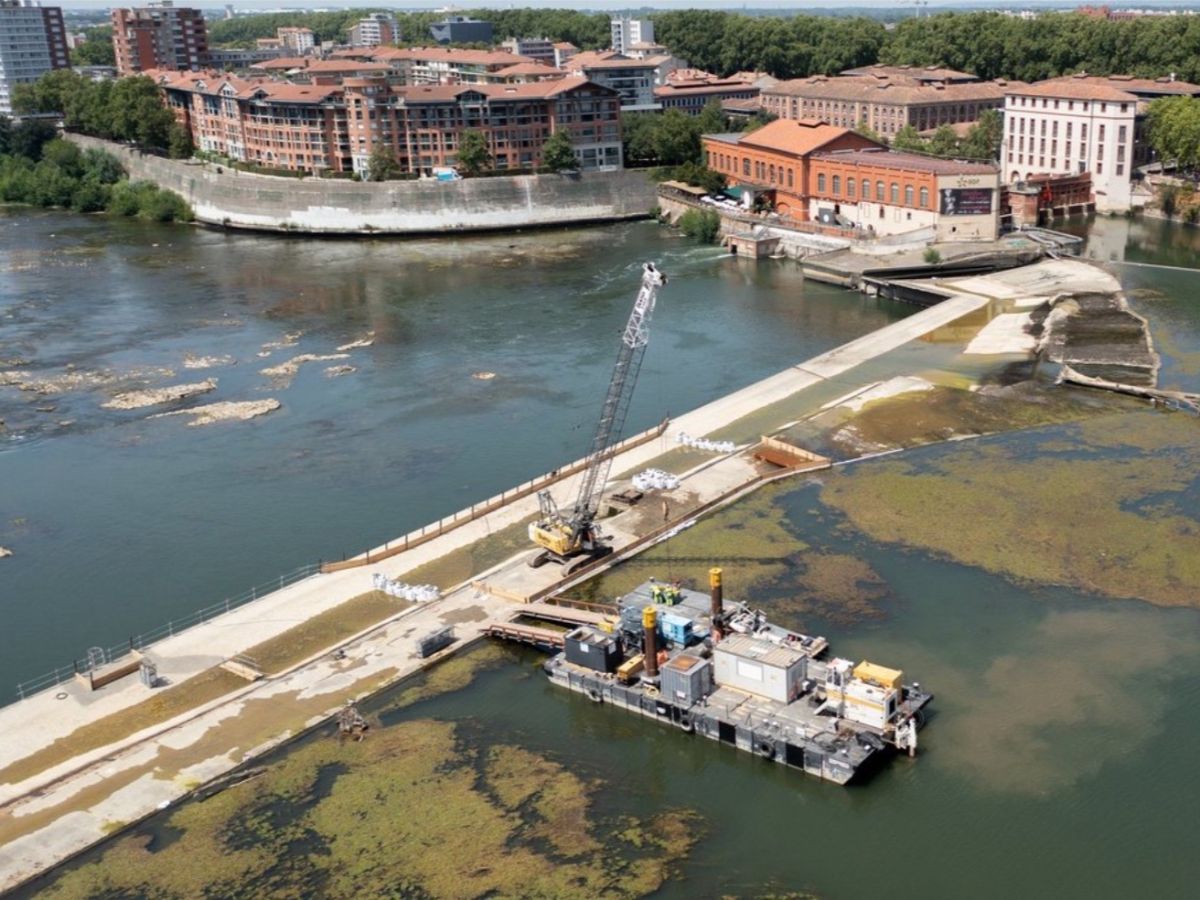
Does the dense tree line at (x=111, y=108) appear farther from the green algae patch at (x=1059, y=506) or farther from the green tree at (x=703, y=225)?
the green algae patch at (x=1059, y=506)

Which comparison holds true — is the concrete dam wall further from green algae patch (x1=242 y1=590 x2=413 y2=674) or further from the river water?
green algae patch (x1=242 y1=590 x2=413 y2=674)

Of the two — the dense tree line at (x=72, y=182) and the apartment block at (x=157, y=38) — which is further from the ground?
the apartment block at (x=157, y=38)

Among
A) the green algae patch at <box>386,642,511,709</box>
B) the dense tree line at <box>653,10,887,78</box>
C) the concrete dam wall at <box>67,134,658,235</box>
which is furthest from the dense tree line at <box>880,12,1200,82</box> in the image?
the green algae patch at <box>386,642,511,709</box>

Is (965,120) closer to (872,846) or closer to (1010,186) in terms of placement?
(1010,186)

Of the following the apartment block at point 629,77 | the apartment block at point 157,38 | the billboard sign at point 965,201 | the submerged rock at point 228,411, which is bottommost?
the submerged rock at point 228,411

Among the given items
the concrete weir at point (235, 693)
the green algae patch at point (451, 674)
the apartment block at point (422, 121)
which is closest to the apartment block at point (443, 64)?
the apartment block at point (422, 121)

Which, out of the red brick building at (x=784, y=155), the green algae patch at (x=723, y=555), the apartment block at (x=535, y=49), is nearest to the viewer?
the green algae patch at (x=723, y=555)

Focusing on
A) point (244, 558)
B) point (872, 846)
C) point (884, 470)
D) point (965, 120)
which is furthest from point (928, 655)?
point (965, 120)
